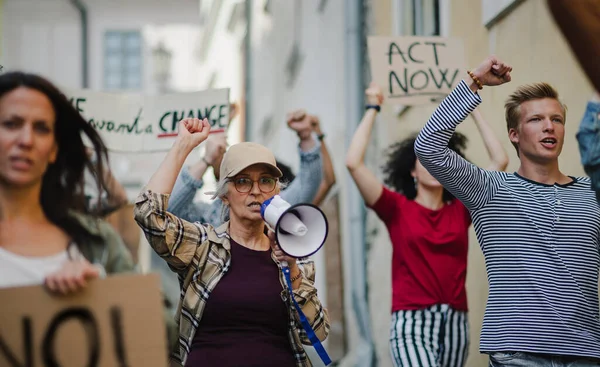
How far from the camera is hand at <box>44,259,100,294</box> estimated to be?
11.2ft

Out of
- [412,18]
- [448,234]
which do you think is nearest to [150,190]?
[448,234]

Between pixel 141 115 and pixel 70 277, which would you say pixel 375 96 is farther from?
pixel 70 277

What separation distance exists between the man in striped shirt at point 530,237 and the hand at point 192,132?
0.88m

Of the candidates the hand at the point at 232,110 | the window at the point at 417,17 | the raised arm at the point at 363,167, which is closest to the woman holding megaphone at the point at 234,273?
the raised arm at the point at 363,167

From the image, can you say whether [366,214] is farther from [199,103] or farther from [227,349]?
[227,349]

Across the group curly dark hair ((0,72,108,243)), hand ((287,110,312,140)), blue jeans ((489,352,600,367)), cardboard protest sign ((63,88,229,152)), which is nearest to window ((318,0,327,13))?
cardboard protest sign ((63,88,229,152))

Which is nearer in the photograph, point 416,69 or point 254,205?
point 254,205

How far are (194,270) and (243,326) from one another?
1.03 feet

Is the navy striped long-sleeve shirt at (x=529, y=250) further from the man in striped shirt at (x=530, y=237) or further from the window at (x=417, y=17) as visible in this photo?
the window at (x=417, y=17)

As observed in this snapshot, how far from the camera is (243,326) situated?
4301 millimetres

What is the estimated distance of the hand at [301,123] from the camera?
258 inches

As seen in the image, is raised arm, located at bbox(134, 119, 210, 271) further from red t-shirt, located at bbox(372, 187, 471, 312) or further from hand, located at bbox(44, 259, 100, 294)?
red t-shirt, located at bbox(372, 187, 471, 312)

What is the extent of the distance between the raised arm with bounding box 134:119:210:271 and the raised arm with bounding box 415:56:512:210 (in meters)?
0.93

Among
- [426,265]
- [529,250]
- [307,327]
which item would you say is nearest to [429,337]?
[426,265]
